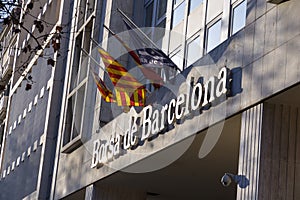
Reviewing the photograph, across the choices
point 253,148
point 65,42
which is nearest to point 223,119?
point 253,148

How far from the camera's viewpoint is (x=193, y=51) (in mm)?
22297

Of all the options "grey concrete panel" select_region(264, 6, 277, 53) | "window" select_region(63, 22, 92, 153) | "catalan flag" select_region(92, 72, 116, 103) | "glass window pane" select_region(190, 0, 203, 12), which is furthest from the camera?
"window" select_region(63, 22, 92, 153)

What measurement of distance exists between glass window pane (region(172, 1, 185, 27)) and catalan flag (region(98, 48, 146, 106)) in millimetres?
2388

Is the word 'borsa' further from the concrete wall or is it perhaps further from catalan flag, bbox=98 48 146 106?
catalan flag, bbox=98 48 146 106

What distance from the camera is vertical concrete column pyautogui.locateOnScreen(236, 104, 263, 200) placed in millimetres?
15539

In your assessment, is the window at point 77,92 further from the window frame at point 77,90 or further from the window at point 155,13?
the window at point 155,13

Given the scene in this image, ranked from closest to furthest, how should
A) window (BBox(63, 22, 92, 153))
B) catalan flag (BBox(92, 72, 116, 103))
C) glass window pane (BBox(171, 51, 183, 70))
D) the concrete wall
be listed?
the concrete wall → glass window pane (BBox(171, 51, 183, 70)) → catalan flag (BBox(92, 72, 116, 103)) → window (BBox(63, 22, 92, 153))

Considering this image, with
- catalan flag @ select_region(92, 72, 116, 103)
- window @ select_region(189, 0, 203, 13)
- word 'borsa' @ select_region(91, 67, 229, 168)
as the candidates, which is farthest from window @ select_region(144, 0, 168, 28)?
word 'borsa' @ select_region(91, 67, 229, 168)

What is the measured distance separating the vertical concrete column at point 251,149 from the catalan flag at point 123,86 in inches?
261

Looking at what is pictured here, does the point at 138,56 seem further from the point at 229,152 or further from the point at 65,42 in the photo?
the point at 65,42

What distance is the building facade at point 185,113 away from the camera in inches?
611

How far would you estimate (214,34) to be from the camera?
21.1 metres

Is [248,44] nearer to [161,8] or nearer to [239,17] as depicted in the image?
[239,17]

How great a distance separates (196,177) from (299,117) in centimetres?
836
